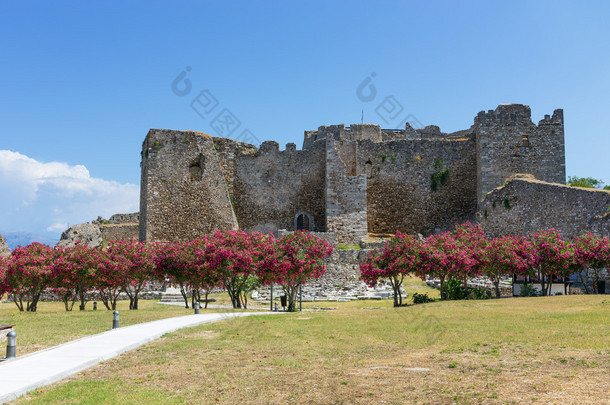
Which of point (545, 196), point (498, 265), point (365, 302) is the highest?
point (545, 196)

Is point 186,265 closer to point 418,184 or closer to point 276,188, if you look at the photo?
point 276,188

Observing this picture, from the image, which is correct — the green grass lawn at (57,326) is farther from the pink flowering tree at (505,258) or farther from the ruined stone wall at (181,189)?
the ruined stone wall at (181,189)

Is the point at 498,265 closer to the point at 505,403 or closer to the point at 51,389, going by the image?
the point at 505,403

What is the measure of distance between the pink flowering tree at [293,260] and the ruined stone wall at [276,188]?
593 inches

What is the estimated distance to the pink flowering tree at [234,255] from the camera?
21.1 meters

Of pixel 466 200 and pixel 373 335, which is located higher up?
pixel 466 200

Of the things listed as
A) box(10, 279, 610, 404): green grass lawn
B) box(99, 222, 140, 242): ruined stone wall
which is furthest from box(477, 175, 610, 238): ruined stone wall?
box(99, 222, 140, 242): ruined stone wall

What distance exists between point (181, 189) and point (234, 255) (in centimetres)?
1416

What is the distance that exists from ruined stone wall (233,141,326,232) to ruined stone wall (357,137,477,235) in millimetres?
3235

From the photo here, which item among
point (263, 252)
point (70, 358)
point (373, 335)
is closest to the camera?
point (70, 358)

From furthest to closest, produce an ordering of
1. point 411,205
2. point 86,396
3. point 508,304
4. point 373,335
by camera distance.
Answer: point 411,205 < point 508,304 < point 373,335 < point 86,396

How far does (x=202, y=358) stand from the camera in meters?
10.0

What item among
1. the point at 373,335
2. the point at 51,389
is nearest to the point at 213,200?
the point at 373,335

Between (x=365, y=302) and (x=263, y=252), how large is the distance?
20.5 ft
